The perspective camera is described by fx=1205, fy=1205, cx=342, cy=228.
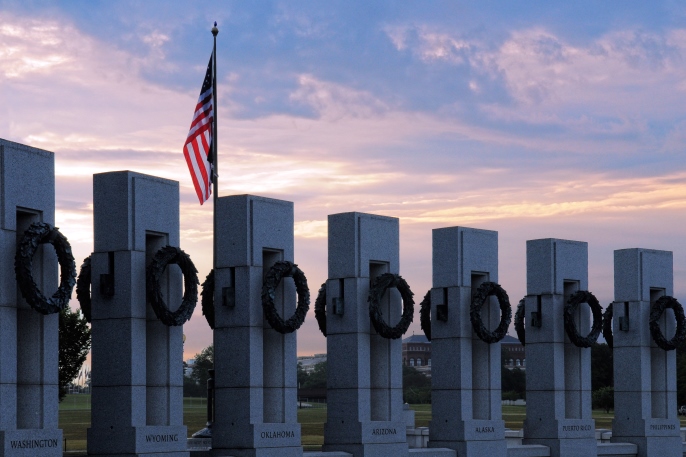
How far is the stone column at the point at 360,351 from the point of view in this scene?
3098 cm

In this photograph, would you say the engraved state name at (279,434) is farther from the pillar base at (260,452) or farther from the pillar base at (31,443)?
the pillar base at (31,443)

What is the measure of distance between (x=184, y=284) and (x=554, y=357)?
13.7 m

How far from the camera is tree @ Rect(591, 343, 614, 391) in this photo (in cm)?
11075

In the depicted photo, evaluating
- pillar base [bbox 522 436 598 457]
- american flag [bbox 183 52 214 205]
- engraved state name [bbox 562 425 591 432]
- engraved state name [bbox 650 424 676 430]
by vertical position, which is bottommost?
pillar base [bbox 522 436 598 457]

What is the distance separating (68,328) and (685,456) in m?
24.4

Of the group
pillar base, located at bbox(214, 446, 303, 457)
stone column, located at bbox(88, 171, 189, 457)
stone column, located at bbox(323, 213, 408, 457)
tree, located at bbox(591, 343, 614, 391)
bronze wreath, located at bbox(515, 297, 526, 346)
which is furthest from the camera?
tree, located at bbox(591, 343, 614, 391)

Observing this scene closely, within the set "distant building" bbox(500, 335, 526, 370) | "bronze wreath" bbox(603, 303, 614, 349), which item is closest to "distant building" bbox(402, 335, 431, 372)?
"distant building" bbox(500, 335, 526, 370)

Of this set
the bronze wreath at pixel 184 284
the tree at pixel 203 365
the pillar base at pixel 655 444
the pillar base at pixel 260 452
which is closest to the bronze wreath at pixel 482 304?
the pillar base at pixel 260 452

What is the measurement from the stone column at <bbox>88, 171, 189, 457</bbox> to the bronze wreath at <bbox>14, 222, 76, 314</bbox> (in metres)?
1.98

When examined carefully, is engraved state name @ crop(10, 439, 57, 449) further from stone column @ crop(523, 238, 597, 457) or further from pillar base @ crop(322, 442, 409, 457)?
stone column @ crop(523, 238, 597, 457)

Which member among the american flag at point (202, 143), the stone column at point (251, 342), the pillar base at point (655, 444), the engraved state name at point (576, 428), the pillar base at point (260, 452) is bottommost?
the pillar base at point (655, 444)

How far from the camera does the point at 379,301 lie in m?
31.4

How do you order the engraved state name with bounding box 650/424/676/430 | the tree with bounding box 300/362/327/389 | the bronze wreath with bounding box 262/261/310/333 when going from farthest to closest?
the tree with bounding box 300/362/327/389 → the engraved state name with bounding box 650/424/676/430 → the bronze wreath with bounding box 262/261/310/333

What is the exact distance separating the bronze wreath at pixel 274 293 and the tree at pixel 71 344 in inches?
849
